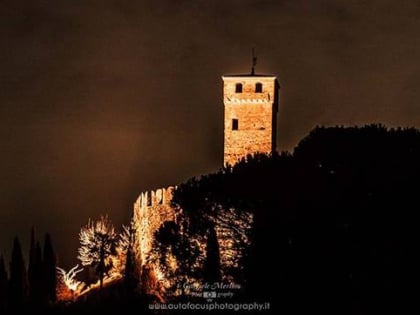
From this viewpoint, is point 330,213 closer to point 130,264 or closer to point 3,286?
point 130,264

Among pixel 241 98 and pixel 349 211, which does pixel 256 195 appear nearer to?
pixel 349 211

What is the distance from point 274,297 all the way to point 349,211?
10.1 feet

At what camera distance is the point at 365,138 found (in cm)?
4941

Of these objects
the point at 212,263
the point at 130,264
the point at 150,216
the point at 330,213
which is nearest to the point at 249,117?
the point at 150,216

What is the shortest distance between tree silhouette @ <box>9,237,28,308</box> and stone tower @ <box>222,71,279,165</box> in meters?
7.05

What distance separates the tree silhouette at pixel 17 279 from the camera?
167 ft

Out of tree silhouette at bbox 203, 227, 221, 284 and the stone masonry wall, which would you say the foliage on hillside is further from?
the stone masonry wall

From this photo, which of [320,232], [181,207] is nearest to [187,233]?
[181,207]

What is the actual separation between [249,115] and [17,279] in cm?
921

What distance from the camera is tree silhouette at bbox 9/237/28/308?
5084 cm

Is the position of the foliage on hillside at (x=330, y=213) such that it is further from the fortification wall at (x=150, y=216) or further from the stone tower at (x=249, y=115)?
the stone tower at (x=249, y=115)

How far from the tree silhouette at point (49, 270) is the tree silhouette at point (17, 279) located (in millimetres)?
638

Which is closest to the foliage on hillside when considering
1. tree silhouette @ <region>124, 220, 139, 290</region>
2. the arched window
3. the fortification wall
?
the fortification wall

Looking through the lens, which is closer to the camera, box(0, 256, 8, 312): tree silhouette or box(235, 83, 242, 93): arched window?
box(0, 256, 8, 312): tree silhouette
